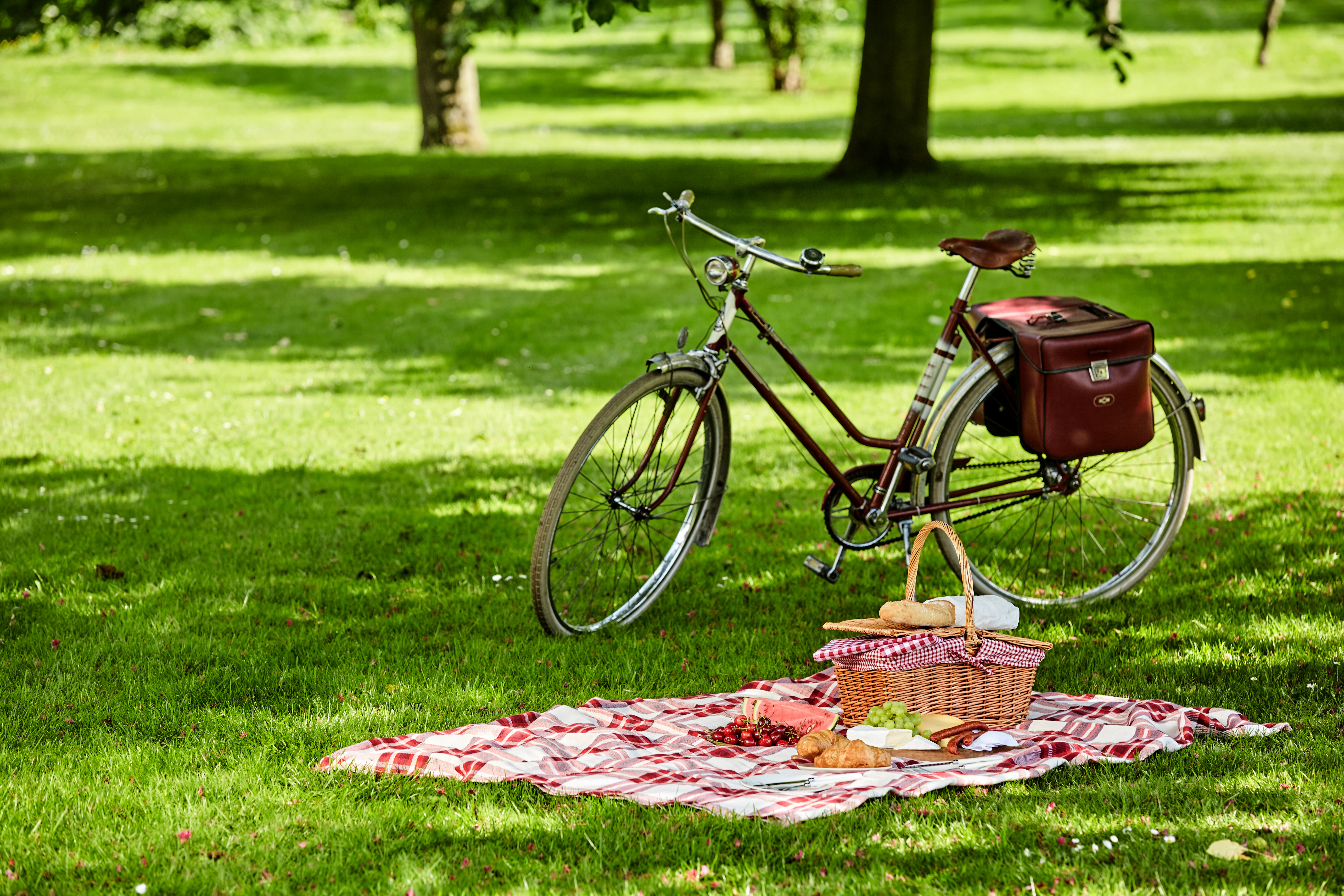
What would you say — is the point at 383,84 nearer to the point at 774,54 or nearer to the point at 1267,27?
the point at 774,54

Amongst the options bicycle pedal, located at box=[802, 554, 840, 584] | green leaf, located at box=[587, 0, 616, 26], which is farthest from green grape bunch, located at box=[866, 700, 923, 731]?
green leaf, located at box=[587, 0, 616, 26]

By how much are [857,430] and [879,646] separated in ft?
3.80

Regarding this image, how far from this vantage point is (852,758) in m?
3.52

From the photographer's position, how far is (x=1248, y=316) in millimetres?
9875

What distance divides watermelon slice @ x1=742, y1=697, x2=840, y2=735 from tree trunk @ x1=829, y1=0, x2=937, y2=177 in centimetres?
1458

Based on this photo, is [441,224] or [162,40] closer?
[441,224]

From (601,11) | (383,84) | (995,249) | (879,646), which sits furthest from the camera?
(383,84)

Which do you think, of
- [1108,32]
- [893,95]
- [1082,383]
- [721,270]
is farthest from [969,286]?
[893,95]

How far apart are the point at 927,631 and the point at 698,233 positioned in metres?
11.1

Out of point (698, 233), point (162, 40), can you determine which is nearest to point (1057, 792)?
point (698, 233)

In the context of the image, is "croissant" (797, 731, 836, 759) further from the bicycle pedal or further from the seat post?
the seat post

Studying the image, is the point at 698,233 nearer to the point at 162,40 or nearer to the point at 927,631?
the point at 927,631

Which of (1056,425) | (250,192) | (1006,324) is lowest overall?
(250,192)

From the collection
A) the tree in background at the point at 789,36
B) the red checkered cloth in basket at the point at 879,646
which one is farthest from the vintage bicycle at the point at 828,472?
the tree in background at the point at 789,36
